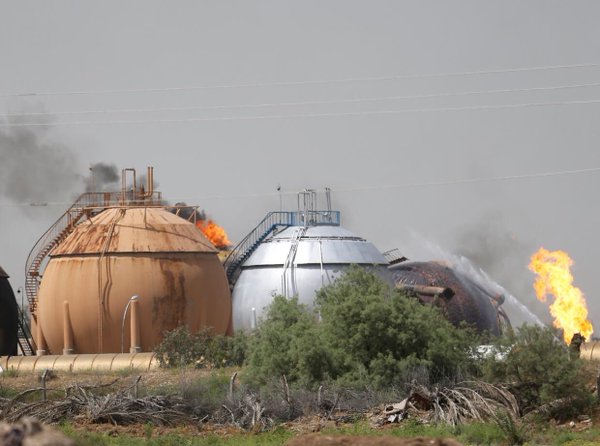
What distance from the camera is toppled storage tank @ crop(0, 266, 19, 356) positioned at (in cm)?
5450

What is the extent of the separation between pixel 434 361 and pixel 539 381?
165 inches

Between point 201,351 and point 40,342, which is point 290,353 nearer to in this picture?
point 201,351

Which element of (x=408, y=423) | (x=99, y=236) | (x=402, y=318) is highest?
(x=99, y=236)

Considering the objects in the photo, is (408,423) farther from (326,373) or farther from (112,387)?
(112,387)

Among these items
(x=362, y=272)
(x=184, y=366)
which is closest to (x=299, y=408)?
(x=362, y=272)

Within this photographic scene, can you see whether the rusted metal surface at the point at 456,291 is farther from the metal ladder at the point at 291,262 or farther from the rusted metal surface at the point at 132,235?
the rusted metal surface at the point at 132,235

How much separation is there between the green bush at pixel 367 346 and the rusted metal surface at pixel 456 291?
28.9 meters

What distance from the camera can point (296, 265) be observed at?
61.9 metres

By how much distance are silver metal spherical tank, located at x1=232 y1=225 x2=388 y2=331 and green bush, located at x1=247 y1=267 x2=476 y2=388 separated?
25.1 meters

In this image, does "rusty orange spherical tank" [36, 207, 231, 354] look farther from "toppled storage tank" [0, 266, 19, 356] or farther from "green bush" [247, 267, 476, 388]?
"green bush" [247, 267, 476, 388]

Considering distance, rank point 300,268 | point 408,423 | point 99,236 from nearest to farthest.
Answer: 1. point 408,423
2. point 99,236
3. point 300,268

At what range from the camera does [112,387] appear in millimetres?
34250

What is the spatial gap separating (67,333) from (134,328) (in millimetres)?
2994

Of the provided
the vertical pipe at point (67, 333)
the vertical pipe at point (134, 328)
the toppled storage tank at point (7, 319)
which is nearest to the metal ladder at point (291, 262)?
the vertical pipe at point (134, 328)
